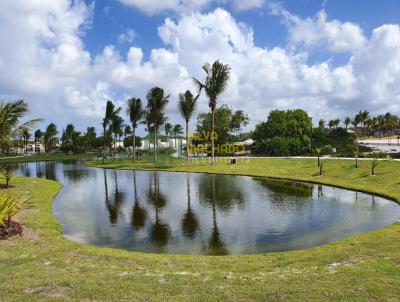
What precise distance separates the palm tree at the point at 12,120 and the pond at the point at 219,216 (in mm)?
6511

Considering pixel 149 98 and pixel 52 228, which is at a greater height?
pixel 149 98

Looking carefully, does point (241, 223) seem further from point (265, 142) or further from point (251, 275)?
point (265, 142)

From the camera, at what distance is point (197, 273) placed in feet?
37.6

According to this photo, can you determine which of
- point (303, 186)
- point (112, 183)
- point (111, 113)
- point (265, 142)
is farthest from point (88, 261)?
point (111, 113)

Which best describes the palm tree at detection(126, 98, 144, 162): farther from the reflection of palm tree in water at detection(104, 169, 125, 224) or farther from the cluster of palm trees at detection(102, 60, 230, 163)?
the reflection of palm tree in water at detection(104, 169, 125, 224)

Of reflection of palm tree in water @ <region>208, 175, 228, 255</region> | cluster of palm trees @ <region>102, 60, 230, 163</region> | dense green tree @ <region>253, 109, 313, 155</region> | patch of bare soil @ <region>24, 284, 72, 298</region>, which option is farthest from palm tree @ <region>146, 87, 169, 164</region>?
patch of bare soil @ <region>24, 284, 72, 298</region>

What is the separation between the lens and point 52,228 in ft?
62.4

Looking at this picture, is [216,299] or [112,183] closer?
[216,299]

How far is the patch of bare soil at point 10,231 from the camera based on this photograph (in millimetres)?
16266

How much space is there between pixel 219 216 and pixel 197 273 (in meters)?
11.2

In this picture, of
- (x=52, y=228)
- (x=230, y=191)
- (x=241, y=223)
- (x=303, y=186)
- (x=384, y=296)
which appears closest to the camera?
(x=384, y=296)

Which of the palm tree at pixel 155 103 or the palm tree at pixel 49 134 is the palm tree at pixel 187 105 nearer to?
the palm tree at pixel 155 103

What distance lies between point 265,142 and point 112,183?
135 feet

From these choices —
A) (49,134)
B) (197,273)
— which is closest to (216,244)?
(197,273)
